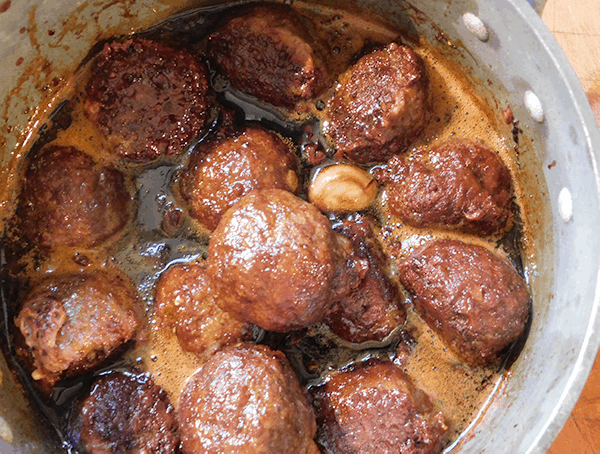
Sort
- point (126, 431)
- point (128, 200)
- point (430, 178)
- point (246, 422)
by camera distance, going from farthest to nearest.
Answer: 1. point (128, 200)
2. point (430, 178)
3. point (126, 431)
4. point (246, 422)

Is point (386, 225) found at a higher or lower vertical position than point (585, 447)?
higher

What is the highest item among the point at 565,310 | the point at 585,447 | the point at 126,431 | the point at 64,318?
the point at 64,318

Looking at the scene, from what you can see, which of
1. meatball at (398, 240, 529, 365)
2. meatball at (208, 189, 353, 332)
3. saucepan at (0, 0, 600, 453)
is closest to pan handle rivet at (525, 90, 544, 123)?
saucepan at (0, 0, 600, 453)

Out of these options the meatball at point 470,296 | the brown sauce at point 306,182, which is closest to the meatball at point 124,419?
the brown sauce at point 306,182

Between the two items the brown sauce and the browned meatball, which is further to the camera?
the brown sauce

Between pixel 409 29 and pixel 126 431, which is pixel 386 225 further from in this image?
pixel 126 431

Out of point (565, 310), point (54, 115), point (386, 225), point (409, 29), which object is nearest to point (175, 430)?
point (386, 225)

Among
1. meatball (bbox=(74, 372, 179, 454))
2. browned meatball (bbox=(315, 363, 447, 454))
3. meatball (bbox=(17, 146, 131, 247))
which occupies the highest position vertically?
meatball (bbox=(17, 146, 131, 247))

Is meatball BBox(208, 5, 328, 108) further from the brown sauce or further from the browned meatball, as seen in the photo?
the browned meatball
